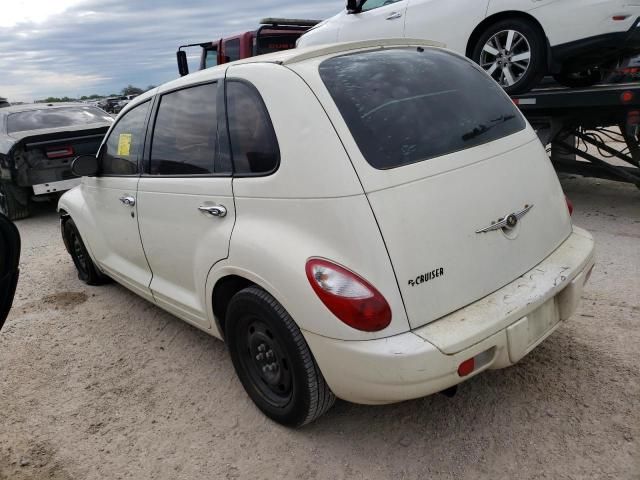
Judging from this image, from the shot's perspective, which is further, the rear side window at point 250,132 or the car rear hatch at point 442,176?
the rear side window at point 250,132

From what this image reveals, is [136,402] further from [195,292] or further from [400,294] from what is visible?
[400,294]

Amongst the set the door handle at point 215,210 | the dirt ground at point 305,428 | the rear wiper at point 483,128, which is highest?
the rear wiper at point 483,128

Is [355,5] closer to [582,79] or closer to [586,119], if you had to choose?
[582,79]

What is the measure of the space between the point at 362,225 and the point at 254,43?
893 cm

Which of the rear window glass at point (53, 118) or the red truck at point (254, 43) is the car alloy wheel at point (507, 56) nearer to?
the red truck at point (254, 43)

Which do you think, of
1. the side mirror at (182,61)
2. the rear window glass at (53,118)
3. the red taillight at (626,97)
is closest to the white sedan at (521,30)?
the red taillight at (626,97)

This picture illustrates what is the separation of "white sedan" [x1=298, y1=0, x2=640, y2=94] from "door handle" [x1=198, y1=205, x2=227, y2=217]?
166 inches

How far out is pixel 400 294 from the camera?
201 cm

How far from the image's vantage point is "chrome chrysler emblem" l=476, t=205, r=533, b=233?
2.26 m

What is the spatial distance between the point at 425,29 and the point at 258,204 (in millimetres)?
4681

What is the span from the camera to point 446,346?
77.7 inches

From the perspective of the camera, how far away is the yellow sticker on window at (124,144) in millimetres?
3498

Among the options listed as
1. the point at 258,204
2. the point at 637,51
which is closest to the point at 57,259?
the point at 258,204

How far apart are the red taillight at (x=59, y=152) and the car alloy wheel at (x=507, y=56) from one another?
559cm
